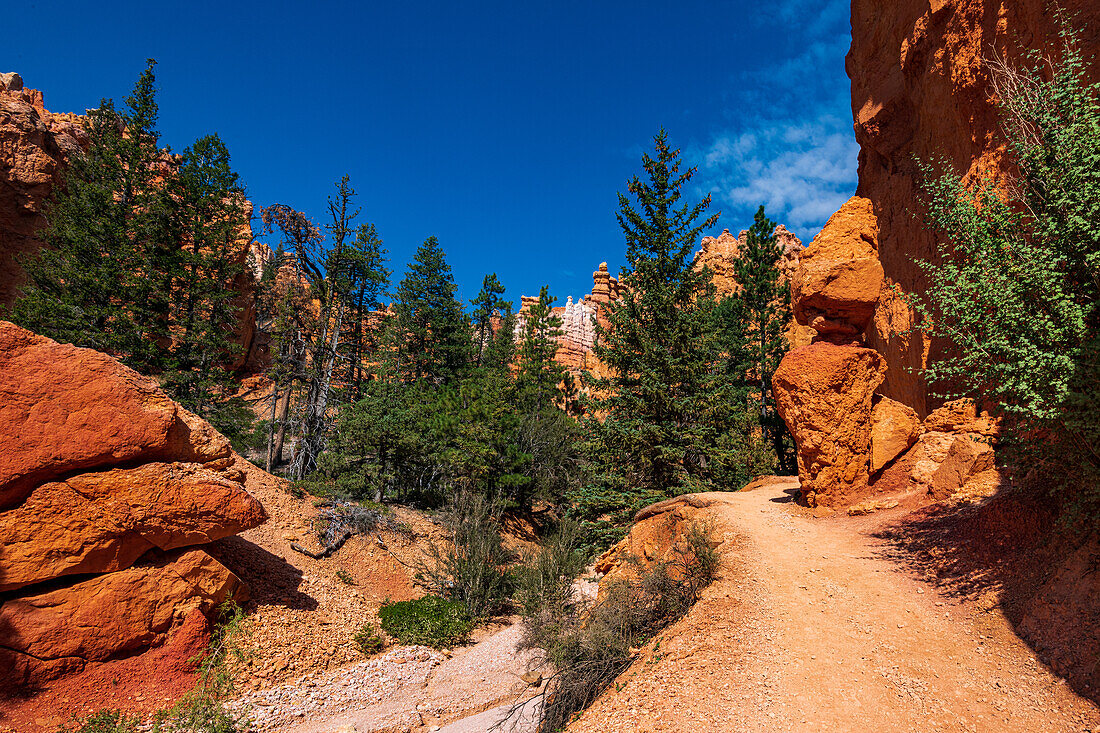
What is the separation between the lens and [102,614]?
7688 millimetres

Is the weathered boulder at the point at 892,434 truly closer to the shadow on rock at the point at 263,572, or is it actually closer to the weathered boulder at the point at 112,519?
the weathered boulder at the point at 112,519

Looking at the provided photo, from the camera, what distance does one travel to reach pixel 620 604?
7.03 metres

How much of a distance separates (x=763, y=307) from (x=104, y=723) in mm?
29038

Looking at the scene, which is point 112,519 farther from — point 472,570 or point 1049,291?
point 1049,291

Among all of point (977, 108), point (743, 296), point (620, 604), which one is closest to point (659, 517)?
point (620, 604)

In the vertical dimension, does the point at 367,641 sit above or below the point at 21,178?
below

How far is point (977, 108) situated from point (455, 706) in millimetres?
16123

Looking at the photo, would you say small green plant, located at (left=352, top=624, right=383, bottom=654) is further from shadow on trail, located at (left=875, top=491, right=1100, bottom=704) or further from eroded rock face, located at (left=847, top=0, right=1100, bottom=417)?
eroded rock face, located at (left=847, top=0, right=1100, bottom=417)

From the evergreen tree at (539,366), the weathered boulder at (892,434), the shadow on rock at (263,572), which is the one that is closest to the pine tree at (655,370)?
the weathered boulder at (892,434)

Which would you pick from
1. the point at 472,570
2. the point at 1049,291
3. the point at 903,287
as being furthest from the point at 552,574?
the point at 903,287

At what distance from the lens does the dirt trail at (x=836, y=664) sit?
3936mm

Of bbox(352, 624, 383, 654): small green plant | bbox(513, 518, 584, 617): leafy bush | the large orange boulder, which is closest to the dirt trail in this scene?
the large orange boulder

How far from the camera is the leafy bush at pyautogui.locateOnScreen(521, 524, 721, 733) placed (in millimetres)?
6297

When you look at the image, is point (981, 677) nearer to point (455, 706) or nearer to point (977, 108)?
point (455, 706)
